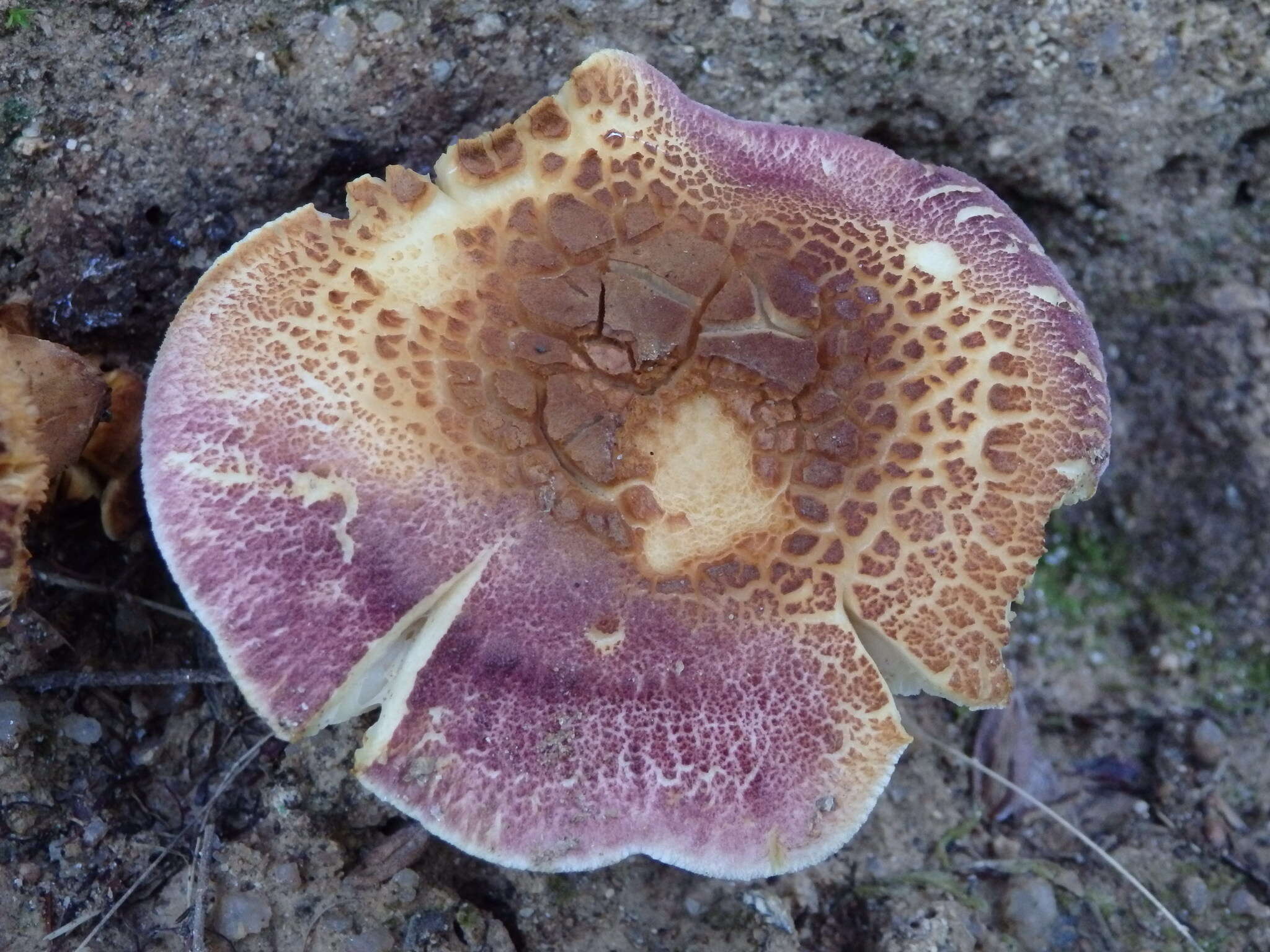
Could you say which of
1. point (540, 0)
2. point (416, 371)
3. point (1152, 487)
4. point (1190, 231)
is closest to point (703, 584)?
point (416, 371)

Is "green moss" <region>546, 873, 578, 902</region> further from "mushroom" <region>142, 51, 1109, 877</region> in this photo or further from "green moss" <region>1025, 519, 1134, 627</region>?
"green moss" <region>1025, 519, 1134, 627</region>

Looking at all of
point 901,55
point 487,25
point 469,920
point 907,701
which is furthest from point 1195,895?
point 487,25

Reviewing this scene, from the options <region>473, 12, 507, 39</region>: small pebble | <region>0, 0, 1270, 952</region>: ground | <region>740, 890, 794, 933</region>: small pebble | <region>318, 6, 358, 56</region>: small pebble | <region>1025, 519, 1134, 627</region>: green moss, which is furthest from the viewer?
<region>1025, 519, 1134, 627</region>: green moss

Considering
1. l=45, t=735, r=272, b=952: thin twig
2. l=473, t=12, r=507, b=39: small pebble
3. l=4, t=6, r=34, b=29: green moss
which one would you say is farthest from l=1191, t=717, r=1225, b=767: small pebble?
l=4, t=6, r=34, b=29: green moss

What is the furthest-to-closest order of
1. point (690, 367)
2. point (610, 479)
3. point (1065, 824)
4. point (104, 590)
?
point (1065, 824), point (104, 590), point (690, 367), point (610, 479)

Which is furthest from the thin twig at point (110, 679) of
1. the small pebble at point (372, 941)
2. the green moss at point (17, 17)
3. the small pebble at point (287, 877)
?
the green moss at point (17, 17)

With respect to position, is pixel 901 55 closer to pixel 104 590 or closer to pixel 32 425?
pixel 32 425

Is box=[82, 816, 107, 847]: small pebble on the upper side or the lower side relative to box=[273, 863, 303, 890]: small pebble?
→ upper
